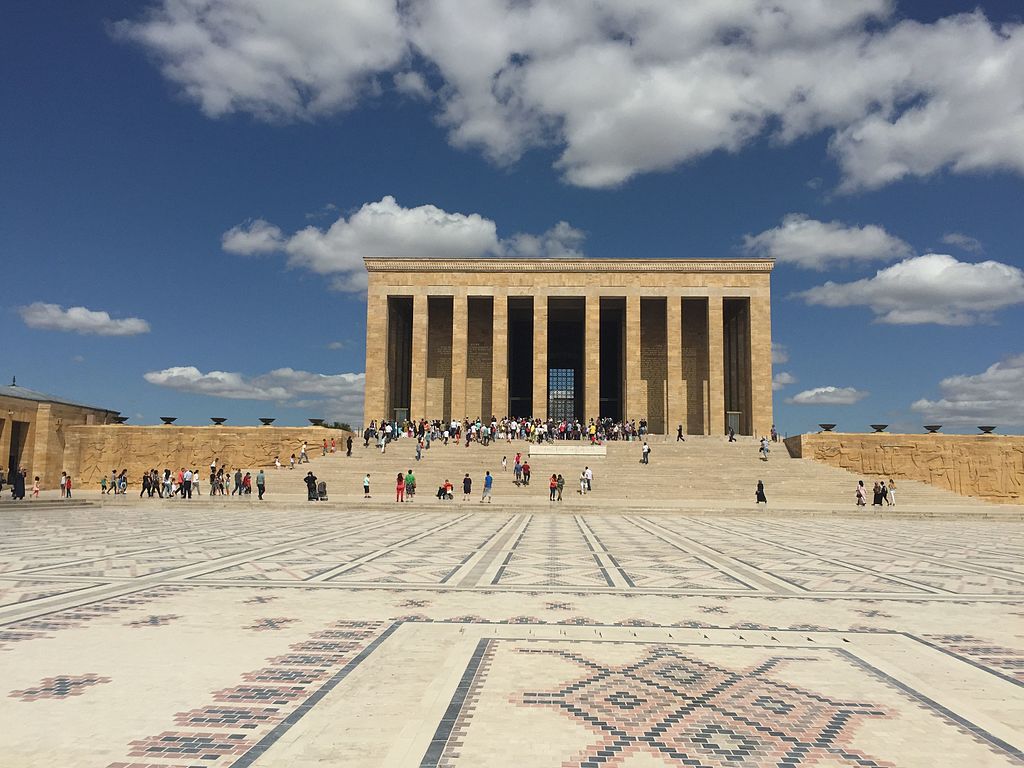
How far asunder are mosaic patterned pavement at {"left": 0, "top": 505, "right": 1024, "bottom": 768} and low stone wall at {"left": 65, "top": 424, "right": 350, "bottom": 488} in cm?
2136

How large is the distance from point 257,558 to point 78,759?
5965 mm

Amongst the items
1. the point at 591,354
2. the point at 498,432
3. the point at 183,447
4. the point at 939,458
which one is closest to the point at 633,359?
the point at 591,354

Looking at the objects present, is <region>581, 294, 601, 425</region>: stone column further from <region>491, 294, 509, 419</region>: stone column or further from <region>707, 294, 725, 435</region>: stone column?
<region>707, 294, 725, 435</region>: stone column

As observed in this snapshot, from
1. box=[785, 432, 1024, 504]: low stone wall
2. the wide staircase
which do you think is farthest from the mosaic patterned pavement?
box=[785, 432, 1024, 504]: low stone wall

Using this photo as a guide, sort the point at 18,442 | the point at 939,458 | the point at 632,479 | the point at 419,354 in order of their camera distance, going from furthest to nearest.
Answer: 1. the point at 419,354
2. the point at 18,442
3. the point at 939,458
4. the point at 632,479

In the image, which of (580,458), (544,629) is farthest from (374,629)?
(580,458)

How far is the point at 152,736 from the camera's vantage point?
9.61ft

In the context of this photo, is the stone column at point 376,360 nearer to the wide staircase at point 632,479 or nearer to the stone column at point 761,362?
the wide staircase at point 632,479

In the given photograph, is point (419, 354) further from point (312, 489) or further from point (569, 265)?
point (312, 489)

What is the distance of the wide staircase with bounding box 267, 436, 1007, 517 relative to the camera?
21.9m

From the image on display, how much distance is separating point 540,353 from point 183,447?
1766 cm

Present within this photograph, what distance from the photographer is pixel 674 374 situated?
34969 millimetres

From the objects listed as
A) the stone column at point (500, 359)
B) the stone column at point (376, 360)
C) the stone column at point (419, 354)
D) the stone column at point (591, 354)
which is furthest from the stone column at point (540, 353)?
the stone column at point (376, 360)

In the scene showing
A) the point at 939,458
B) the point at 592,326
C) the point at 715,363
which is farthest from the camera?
the point at 715,363
